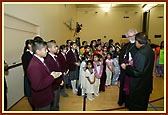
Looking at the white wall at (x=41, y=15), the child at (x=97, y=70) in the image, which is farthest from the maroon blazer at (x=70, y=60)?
the white wall at (x=41, y=15)

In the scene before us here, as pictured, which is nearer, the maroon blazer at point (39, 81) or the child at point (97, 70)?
the maroon blazer at point (39, 81)

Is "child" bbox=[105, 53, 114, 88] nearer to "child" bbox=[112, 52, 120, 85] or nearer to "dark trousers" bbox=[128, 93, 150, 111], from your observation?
"child" bbox=[112, 52, 120, 85]

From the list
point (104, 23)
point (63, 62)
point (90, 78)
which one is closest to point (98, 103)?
point (90, 78)

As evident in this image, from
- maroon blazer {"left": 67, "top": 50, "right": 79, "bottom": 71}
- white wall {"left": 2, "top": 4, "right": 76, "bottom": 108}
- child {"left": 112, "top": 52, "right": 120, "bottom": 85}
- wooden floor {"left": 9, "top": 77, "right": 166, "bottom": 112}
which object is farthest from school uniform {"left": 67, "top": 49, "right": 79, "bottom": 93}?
child {"left": 112, "top": 52, "right": 120, "bottom": 85}

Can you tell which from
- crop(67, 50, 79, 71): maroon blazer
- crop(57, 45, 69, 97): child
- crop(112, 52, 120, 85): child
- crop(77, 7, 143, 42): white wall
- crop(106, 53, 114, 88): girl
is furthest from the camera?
crop(77, 7, 143, 42): white wall

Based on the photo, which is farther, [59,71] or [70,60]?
[70,60]

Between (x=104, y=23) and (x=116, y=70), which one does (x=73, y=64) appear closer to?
(x=116, y=70)

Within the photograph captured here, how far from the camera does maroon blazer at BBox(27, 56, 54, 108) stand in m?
1.72

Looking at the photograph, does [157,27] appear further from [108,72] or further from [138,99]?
[138,99]

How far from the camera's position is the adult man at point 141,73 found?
2.23 metres

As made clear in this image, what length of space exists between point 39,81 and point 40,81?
1 cm

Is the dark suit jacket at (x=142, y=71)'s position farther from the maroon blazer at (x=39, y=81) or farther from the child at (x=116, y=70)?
the child at (x=116, y=70)

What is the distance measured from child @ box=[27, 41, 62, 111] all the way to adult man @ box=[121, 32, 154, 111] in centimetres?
102

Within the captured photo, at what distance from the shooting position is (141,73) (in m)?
2.24
